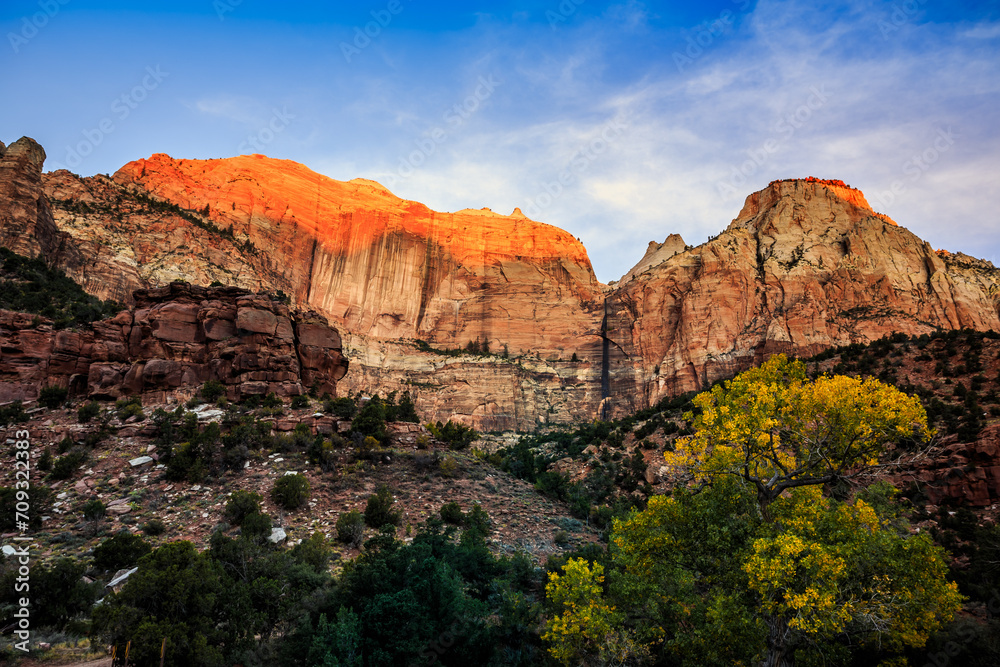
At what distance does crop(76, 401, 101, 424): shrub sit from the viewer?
78.4ft

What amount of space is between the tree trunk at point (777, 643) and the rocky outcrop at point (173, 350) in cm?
2617

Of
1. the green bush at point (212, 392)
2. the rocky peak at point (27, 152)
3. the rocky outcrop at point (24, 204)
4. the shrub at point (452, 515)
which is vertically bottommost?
the shrub at point (452, 515)

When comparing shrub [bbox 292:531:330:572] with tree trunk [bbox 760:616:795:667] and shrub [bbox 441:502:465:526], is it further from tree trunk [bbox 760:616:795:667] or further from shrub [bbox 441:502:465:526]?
tree trunk [bbox 760:616:795:667]

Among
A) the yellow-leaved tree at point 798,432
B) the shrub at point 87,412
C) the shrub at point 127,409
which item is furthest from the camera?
the shrub at point 127,409

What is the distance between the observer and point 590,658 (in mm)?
11258

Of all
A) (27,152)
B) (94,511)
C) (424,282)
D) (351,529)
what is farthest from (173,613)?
(424,282)

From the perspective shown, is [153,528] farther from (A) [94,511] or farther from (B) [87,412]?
(B) [87,412]

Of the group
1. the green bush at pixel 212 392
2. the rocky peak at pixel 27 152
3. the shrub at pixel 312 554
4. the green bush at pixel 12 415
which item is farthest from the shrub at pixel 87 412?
the rocky peak at pixel 27 152

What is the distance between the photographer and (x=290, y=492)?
2056 centimetres

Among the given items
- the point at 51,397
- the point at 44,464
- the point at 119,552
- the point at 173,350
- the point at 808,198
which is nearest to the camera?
the point at 119,552

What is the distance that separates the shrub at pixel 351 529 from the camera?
19.2 m

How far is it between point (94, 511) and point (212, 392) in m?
9.50

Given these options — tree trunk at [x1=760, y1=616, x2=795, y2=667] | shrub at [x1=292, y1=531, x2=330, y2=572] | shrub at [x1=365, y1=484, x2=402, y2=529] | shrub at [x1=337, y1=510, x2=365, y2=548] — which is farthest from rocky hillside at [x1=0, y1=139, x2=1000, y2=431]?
tree trunk at [x1=760, y1=616, x2=795, y2=667]
